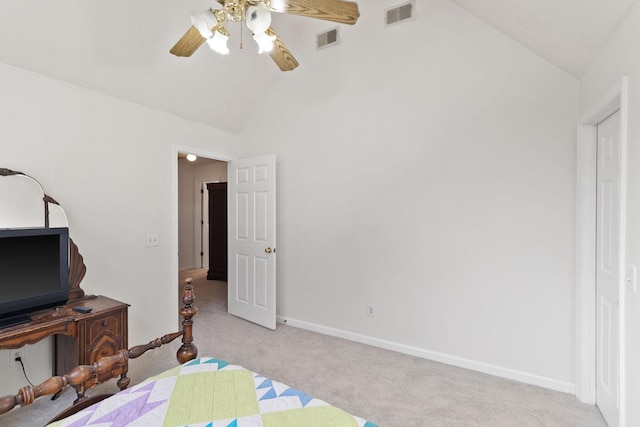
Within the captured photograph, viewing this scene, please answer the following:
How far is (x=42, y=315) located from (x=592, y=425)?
146 inches

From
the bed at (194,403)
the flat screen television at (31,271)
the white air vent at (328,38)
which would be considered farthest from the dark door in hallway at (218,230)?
the bed at (194,403)

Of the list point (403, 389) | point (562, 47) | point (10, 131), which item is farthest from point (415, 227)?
point (10, 131)

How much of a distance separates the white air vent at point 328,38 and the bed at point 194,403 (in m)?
3.29

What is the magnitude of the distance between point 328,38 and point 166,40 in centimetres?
165

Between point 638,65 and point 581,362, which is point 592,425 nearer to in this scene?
point 581,362

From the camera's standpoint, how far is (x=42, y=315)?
2.17 m

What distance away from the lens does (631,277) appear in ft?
5.05

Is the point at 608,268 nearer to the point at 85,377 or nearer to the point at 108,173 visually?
the point at 85,377

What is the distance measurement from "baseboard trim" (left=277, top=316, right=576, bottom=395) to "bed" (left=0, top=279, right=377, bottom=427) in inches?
79.5

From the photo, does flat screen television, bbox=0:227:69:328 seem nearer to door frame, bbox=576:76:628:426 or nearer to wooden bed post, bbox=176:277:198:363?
wooden bed post, bbox=176:277:198:363

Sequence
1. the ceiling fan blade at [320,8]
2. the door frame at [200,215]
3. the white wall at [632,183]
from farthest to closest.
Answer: the door frame at [200,215] < the ceiling fan blade at [320,8] < the white wall at [632,183]

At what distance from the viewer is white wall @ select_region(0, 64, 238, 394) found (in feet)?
7.94

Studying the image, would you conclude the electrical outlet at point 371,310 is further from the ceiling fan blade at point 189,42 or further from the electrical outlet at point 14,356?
the electrical outlet at point 14,356

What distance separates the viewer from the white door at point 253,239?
12.3 feet
